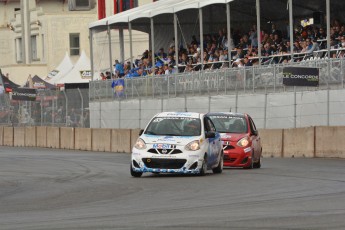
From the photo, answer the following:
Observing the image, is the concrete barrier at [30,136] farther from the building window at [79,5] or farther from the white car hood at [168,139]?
the building window at [79,5]

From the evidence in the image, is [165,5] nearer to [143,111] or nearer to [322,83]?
[143,111]

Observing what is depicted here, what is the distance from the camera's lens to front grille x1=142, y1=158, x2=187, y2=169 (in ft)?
72.7

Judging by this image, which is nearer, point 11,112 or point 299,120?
point 299,120

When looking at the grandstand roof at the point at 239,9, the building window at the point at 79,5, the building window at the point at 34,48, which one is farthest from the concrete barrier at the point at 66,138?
the building window at the point at 34,48

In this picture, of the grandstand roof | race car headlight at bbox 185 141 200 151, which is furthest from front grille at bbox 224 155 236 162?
the grandstand roof

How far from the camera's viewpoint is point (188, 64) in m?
44.2

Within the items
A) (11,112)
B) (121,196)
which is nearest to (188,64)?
(11,112)

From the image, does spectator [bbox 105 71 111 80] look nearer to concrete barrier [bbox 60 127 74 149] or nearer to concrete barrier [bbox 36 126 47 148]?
concrete barrier [bbox 36 126 47 148]

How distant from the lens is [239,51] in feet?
134

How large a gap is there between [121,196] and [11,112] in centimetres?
3924

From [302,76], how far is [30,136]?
20066 mm

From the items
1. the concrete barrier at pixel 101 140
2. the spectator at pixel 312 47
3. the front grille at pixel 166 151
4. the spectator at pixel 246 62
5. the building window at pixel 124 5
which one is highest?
the building window at pixel 124 5

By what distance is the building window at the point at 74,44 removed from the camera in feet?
271

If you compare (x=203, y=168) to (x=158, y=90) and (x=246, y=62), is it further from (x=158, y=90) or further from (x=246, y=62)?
(x=158, y=90)
